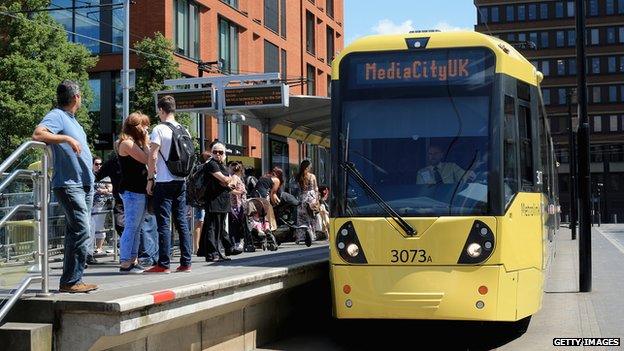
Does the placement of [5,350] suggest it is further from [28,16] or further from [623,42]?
[623,42]

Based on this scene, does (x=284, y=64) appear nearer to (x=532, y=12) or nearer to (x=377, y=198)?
(x=377, y=198)

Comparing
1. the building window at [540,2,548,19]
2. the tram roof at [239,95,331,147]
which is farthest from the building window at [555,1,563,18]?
the tram roof at [239,95,331,147]

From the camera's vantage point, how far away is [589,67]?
10112 cm

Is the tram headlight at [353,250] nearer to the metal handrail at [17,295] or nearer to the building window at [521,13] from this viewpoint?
the metal handrail at [17,295]

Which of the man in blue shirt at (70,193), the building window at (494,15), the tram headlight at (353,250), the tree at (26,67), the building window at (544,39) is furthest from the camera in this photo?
the building window at (494,15)

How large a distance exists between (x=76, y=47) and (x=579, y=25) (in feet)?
66.0

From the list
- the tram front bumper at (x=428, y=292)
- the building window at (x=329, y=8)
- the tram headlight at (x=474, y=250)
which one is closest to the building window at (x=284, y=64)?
the building window at (x=329, y=8)

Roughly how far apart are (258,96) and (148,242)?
597cm

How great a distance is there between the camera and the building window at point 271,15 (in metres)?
48.7

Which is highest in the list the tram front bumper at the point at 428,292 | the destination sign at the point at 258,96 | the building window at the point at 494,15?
the building window at the point at 494,15

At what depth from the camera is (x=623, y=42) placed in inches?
3932

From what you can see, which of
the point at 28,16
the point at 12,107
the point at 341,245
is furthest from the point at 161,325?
the point at 28,16

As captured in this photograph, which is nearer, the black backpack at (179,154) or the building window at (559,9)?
the black backpack at (179,154)

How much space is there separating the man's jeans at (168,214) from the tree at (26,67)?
1878 centimetres
